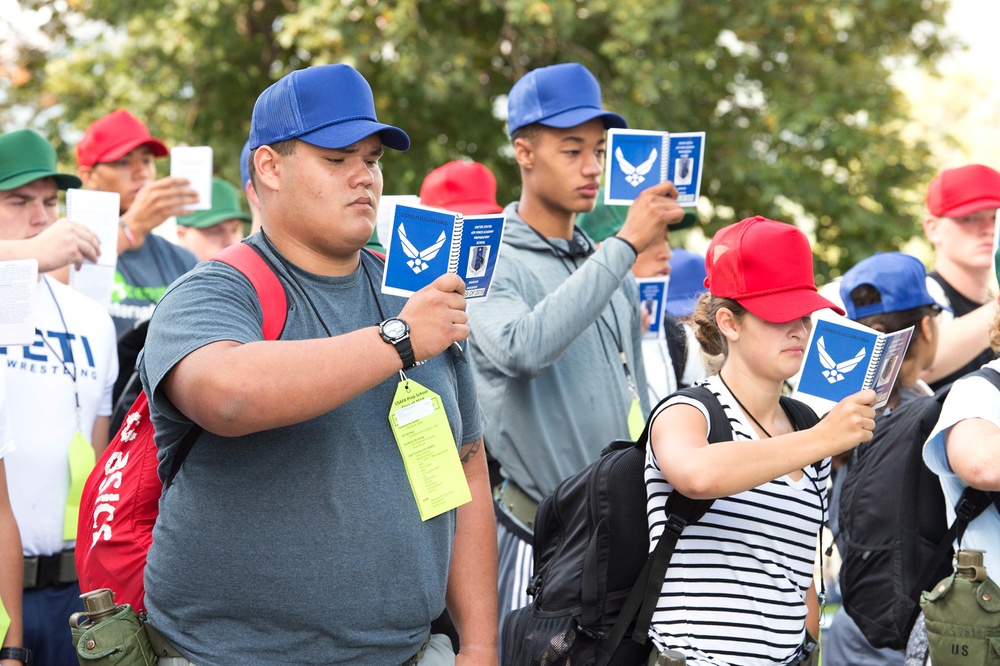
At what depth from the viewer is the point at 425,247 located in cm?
250

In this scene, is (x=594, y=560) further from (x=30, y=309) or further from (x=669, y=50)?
(x=669, y=50)

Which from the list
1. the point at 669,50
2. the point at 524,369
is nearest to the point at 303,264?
the point at 524,369

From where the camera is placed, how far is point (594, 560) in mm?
2979

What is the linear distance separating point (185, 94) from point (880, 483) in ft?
31.0

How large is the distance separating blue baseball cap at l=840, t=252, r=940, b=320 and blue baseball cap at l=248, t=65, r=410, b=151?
264 centimetres

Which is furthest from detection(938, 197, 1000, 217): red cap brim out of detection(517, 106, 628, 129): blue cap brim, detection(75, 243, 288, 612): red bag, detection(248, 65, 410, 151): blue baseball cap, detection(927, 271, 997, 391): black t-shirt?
detection(75, 243, 288, 612): red bag

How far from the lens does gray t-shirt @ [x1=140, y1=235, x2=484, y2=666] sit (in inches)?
91.8

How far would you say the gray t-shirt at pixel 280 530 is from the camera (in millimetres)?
2332

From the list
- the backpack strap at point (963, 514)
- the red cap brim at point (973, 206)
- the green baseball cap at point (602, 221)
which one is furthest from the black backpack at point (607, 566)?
the red cap brim at point (973, 206)

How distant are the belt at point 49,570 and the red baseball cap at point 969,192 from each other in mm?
4167

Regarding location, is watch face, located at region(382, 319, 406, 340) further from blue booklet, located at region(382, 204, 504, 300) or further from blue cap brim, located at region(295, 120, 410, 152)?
blue cap brim, located at region(295, 120, 410, 152)

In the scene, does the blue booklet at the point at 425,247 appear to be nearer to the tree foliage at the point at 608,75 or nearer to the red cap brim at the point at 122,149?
the red cap brim at the point at 122,149

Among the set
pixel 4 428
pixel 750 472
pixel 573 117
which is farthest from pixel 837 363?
pixel 4 428

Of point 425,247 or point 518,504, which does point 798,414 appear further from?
point 425,247
